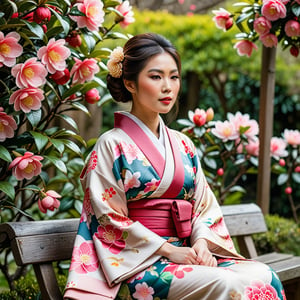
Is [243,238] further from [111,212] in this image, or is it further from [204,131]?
[111,212]

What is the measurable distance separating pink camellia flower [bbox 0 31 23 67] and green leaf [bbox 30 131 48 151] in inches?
12.7

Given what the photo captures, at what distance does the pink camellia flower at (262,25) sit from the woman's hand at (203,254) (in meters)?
1.33

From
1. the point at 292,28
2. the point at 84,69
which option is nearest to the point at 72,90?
the point at 84,69

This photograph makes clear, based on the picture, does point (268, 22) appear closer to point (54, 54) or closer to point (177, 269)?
point (54, 54)

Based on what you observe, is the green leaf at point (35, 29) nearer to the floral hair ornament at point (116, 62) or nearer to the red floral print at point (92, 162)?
the floral hair ornament at point (116, 62)

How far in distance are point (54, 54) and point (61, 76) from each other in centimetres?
16

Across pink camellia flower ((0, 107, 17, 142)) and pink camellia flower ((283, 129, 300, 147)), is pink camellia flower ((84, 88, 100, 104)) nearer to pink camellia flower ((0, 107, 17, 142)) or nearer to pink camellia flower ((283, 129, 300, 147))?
pink camellia flower ((0, 107, 17, 142))

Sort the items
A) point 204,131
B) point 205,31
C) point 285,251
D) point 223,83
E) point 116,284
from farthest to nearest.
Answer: point 223,83 < point 205,31 < point 285,251 < point 204,131 < point 116,284

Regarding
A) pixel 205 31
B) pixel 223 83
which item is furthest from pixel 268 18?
pixel 223 83

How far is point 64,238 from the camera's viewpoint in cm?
246

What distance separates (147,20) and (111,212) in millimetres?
4600

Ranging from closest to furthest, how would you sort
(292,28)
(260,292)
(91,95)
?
(260,292) < (91,95) < (292,28)

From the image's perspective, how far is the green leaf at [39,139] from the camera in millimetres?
2424

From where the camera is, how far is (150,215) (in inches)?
90.7
